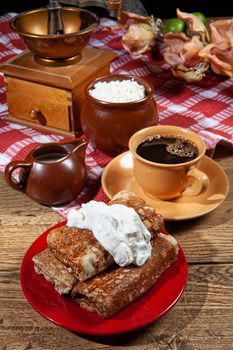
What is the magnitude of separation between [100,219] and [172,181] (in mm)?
277

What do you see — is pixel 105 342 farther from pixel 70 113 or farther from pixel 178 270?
pixel 70 113

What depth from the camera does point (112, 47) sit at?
6.36 feet

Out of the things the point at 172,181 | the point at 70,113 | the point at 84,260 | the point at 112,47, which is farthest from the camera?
the point at 112,47

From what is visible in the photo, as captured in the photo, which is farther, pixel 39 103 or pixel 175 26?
pixel 175 26

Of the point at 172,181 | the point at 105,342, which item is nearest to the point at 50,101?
the point at 172,181

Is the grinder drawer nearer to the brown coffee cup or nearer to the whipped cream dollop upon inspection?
the brown coffee cup

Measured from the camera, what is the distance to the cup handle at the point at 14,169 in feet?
3.61

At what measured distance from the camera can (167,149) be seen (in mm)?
1149

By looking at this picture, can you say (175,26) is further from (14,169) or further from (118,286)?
(118,286)

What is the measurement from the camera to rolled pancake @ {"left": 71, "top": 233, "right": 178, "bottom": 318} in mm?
813

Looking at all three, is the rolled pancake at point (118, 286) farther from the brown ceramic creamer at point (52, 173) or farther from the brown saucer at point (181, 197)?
the brown ceramic creamer at point (52, 173)

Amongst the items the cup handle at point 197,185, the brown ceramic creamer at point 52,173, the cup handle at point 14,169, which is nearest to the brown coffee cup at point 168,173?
the cup handle at point 197,185

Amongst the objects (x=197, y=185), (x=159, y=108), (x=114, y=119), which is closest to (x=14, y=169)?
(x=114, y=119)

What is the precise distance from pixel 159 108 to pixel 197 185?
18.0 inches
